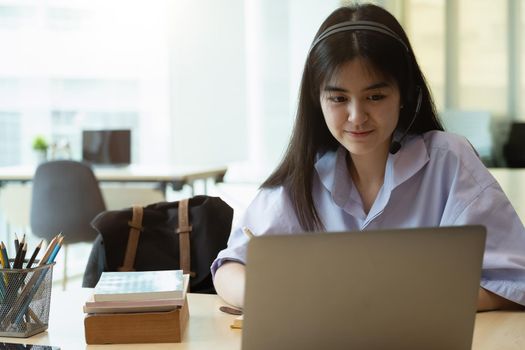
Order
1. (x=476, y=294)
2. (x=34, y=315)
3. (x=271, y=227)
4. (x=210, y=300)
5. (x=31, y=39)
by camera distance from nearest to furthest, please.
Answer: (x=476, y=294) → (x=34, y=315) → (x=210, y=300) → (x=271, y=227) → (x=31, y=39)

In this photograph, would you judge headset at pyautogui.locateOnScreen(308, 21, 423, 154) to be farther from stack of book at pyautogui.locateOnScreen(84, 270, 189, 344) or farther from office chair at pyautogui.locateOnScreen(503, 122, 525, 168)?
office chair at pyautogui.locateOnScreen(503, 122, 525, 168)

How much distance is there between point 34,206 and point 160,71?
189cm

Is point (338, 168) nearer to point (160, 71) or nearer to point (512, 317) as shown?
point (512, 317)

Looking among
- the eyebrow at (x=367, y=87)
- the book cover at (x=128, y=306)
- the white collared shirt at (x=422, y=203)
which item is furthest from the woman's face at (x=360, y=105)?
the book cover at (x=128, y=306)

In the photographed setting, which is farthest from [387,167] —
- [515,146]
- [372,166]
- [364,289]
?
[515,146]

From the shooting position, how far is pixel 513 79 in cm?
423

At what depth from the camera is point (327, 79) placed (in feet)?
4.78

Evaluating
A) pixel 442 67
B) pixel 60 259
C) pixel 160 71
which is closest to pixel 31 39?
pixel 160 71

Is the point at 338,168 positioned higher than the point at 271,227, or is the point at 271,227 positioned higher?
the point at 338,168

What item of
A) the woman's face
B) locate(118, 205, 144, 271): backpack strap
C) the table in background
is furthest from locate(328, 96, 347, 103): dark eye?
the table in background

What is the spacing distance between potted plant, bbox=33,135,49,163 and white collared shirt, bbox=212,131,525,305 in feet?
11.7

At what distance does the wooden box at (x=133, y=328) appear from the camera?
1174 millimetres

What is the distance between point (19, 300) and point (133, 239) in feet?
1.73

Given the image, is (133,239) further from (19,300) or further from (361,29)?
(361,29)
